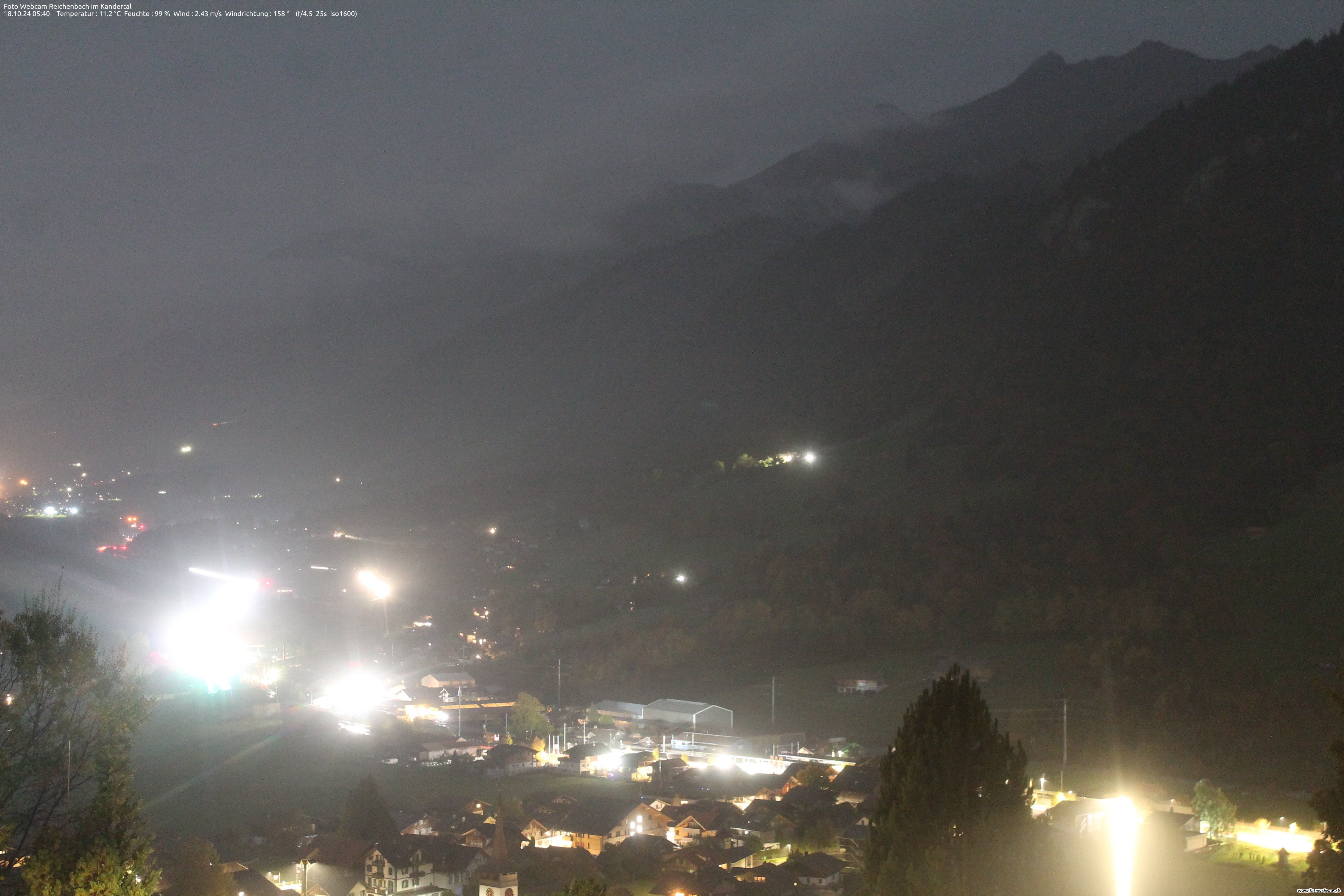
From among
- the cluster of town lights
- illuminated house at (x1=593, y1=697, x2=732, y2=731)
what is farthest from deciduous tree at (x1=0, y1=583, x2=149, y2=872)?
the cluster of town lights

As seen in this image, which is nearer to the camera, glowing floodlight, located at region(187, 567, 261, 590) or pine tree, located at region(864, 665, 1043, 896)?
pine tree, located at region(864, 665, 1043, 896)

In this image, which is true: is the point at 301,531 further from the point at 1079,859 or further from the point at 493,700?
the point at 1079,859

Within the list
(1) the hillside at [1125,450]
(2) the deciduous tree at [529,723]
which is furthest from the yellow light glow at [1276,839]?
(2) the deciduous tree at [529,723]

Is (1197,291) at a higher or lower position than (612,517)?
higher

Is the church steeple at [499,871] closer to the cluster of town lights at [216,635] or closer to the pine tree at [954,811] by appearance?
the pine tree at [954,811]

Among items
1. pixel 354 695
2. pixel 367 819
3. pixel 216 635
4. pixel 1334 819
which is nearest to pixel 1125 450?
pixel 354 695

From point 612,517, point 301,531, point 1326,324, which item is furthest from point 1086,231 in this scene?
point 301,531

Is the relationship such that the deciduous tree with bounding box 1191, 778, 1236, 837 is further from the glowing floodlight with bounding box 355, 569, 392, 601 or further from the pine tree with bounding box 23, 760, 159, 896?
the glowing floodlight with bounding box 355, 569, 392, 601
